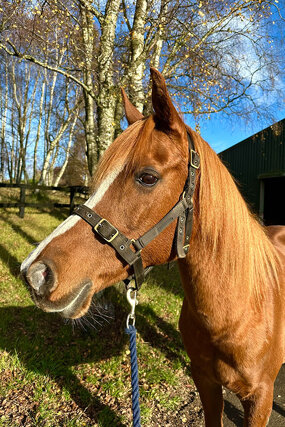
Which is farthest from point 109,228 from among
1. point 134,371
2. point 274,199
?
point 274,199

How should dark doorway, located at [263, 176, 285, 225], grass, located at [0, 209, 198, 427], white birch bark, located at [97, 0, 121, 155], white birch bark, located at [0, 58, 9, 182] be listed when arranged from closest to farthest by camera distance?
grass, located at [0, 209, 198, 427] → white birch bark, located at [97, 0, 121, 155] → dark doorway, located at [263, 176, 285, 225] → white birch bark, located at [0, 58, 9, 182]

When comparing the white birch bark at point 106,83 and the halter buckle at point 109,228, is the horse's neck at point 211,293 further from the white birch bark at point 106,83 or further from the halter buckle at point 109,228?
the white birch bark at point 106,83

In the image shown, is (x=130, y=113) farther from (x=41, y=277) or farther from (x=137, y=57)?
(x=137, y=57)

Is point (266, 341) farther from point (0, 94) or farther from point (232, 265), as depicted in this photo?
point (0, 94)

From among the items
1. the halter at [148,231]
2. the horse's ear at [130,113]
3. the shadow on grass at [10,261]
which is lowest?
the shadow on grass at [10,261]

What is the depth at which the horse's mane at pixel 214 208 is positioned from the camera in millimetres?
1280

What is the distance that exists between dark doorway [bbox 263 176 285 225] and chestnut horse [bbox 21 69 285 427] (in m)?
12.8

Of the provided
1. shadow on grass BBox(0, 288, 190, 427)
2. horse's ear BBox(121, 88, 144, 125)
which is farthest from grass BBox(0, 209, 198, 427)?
horse's ear BBox(121, 88, 144, 125)

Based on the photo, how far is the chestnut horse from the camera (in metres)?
1.17

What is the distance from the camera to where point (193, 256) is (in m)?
1.45

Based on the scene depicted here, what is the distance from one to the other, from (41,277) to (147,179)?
2.03ft

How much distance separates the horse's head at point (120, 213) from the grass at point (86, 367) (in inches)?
76.1

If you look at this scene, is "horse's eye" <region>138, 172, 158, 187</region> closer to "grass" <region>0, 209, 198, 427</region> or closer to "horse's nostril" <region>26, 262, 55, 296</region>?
"horse's nostril" <region>26, 262, 55, 296</region>

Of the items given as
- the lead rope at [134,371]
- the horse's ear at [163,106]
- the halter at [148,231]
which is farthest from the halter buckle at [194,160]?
the lead rope at [134,371]
